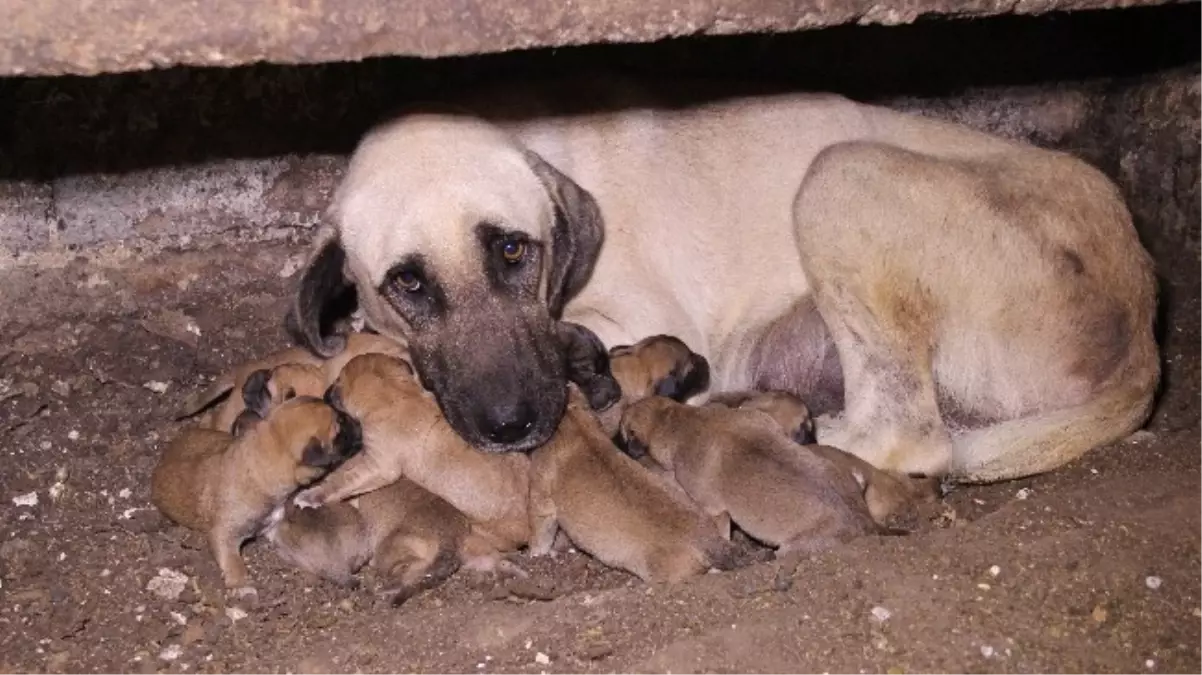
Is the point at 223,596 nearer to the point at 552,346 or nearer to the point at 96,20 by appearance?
the point at 552,346

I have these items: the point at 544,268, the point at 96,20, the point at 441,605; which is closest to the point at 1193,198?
the point at 544,268

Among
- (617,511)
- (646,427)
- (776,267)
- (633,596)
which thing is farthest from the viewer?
(776,267)

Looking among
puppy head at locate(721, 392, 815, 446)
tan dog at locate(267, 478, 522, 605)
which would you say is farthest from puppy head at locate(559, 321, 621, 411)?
tan dog at locate(267, 478, 522, 605)

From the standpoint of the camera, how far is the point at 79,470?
3.84 m

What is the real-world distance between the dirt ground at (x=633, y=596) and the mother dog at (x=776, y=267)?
29 centimetres

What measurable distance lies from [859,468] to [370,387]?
131 centimetres

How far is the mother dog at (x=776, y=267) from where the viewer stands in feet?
11.2

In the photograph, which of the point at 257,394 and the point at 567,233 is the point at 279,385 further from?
the point at 567,233

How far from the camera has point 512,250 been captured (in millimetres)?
3463

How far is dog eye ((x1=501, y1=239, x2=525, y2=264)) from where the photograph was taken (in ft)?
11.3

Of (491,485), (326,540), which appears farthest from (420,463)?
(326,540)

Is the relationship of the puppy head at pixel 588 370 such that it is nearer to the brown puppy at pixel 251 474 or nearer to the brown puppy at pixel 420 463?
the brown puppy at pixel 420 463

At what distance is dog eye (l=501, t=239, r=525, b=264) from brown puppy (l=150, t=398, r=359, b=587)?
588mm

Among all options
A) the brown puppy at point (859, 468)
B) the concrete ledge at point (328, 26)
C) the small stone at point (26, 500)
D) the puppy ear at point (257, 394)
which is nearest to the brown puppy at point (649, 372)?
the brown puppy at point (859, 468)
